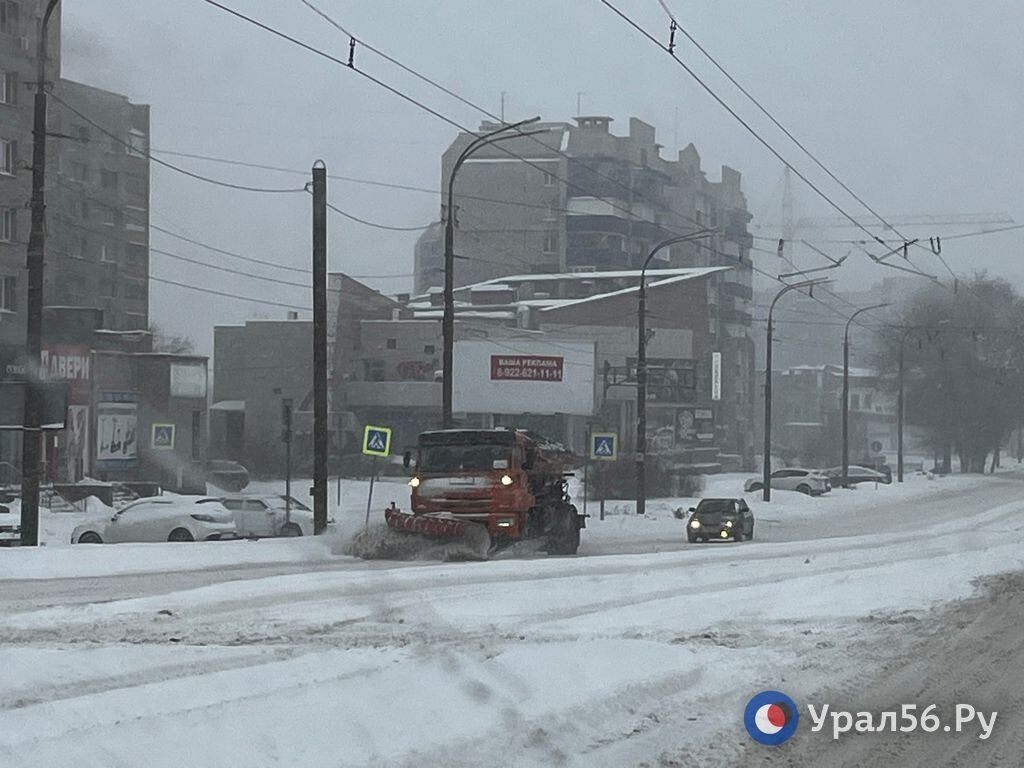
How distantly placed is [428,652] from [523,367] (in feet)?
196

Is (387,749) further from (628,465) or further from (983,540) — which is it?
(628,465)

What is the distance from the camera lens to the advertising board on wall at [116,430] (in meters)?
56.1

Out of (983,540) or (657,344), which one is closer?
(983,540)

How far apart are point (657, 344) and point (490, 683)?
85539 millimetres

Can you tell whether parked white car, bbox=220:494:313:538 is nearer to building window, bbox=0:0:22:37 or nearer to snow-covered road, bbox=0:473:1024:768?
snow-covered road, bbox=0:473:1024:768

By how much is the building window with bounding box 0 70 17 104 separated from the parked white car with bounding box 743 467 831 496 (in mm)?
34749

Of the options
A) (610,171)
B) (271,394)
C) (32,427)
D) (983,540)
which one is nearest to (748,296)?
(610,171)

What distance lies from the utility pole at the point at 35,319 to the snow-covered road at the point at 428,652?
4273mm

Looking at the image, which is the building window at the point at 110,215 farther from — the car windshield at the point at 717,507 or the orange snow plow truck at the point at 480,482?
the orange snow plow truck at the point at 480,482

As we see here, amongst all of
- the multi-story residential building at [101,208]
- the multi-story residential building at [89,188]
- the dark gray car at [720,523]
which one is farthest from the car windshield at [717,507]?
the multi-story residential building at [101,208]

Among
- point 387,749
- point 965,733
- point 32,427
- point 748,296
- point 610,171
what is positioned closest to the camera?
point 387,749

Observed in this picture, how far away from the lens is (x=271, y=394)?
82.2 metres

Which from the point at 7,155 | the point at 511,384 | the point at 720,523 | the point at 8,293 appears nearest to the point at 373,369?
the point at 511,384

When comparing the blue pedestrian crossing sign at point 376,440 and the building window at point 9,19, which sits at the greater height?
the building window at point 9,19
